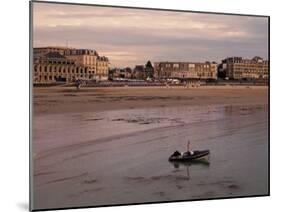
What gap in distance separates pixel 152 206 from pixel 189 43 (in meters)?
1.15

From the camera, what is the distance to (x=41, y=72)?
3.54m

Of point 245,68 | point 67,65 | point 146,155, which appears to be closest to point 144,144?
point 146,155

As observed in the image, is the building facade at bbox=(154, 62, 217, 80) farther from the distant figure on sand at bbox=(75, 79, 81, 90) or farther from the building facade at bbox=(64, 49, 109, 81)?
the distant figure on sand at bbox=(75, 79, 81, 90)

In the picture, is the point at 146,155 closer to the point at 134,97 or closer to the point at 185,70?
the point at 134,97

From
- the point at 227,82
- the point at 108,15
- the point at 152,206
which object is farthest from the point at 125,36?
the point at 152,206

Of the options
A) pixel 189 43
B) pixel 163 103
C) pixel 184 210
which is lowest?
pixel 184 210

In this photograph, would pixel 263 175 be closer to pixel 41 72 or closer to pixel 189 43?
pixel 189 43

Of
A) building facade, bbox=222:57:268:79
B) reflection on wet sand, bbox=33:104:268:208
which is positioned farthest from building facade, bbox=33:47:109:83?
building facade, bbox=222:57:268:79

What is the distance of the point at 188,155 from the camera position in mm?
3824

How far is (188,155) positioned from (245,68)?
0.78 m

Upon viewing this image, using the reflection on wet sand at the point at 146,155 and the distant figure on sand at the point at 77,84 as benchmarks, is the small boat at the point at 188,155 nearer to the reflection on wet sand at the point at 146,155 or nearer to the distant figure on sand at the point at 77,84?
the reflection on wet sand at the point at 146,155

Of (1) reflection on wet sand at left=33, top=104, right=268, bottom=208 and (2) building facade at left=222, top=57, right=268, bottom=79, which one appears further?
(2) building facade at left=222, top=57, right=268, bottom=79

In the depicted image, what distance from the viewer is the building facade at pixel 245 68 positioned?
13.0 ft

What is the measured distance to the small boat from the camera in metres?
3.81
